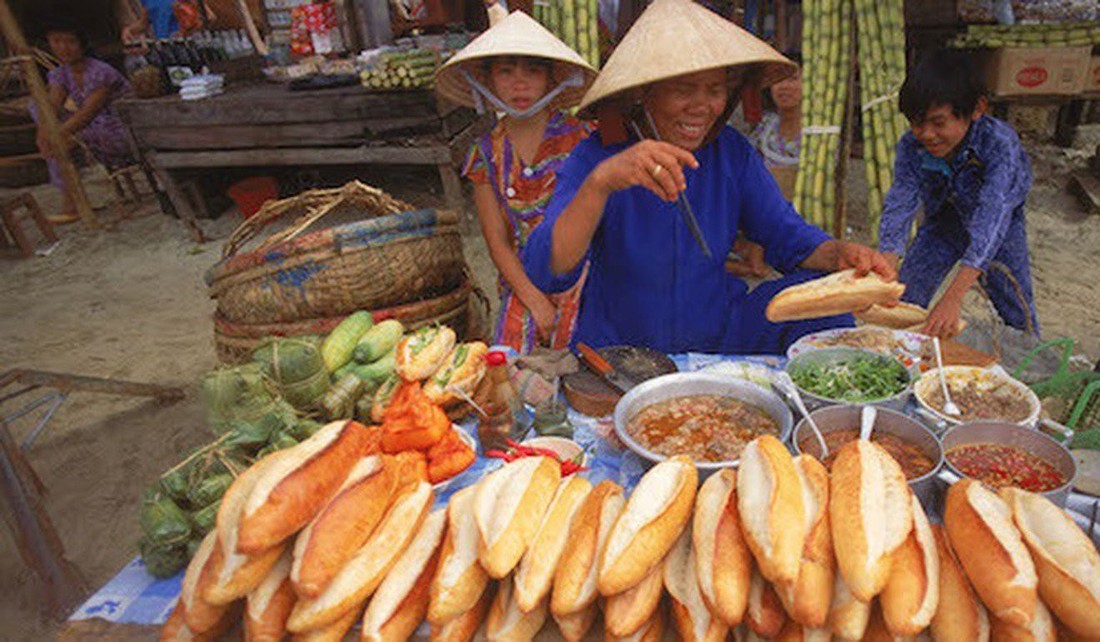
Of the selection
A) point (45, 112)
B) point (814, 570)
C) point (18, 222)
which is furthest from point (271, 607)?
point (45, 112)

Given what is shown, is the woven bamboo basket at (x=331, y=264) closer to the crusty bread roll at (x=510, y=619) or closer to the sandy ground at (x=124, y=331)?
the sandy ground at (x=124, y=331)

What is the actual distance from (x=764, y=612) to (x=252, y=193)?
8873 mm

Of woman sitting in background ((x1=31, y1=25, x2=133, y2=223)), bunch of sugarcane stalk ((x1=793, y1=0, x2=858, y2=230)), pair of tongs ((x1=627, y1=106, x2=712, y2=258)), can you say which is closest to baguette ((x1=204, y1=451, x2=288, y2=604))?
pair of tongs ((x1=627, y1=106, x2=712, y2=258))

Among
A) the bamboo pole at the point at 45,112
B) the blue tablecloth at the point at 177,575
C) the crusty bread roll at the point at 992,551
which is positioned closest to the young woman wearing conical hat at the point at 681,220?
the blue tablecloth at the point at 177,575

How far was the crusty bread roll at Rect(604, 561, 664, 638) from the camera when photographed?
1096 mm

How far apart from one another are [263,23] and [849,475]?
1241 centimetres

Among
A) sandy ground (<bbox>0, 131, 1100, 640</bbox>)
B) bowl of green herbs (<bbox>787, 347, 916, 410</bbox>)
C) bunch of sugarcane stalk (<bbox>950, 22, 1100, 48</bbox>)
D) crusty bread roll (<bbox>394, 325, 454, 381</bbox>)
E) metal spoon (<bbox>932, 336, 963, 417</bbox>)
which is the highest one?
bunch of sugarcane stalk (<bbox>950, 22, 1100, 48</bbox>)

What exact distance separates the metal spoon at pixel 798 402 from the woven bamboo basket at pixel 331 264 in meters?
2.32

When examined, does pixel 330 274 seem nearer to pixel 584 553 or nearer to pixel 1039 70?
pixel 584 553

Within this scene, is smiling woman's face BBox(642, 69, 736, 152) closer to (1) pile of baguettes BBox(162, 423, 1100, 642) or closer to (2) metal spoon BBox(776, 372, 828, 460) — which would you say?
(2) metal spoon BBox(776, 372, 828, 460)

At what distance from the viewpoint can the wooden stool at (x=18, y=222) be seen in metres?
7.97

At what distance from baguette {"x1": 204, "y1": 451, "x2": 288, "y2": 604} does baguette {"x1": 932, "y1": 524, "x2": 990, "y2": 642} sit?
1193mm

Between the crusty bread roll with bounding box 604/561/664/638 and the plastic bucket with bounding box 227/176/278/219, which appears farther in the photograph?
the plastic bucket with bounding box 227/176/278/219

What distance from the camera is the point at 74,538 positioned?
347cm
